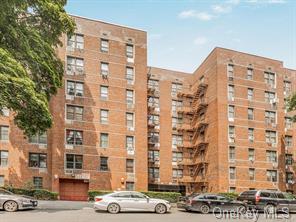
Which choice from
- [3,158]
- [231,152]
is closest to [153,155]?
[231,152]

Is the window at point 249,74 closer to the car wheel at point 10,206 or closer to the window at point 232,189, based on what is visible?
the window at point 232,189

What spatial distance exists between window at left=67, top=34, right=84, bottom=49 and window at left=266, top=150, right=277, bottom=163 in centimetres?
2544

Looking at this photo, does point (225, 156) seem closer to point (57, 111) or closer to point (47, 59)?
point (57, 111)

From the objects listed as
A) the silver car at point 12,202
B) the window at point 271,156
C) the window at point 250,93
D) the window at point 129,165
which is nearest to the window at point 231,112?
the window at point 250,93

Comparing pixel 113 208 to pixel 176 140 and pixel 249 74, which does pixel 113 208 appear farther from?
pixel 249 74

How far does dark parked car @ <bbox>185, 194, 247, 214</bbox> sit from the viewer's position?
86.5ft

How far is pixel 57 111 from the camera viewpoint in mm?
40406

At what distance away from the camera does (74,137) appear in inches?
1609

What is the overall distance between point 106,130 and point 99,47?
30.0ft

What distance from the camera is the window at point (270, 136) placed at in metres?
49.3

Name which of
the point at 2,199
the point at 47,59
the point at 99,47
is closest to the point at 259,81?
the point at 99,47

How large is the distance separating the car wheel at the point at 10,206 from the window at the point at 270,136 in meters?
34.6

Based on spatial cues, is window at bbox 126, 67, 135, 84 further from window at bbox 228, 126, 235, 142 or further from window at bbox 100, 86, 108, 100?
window at bbox 228, 126, 235, 142

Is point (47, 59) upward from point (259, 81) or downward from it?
downward
